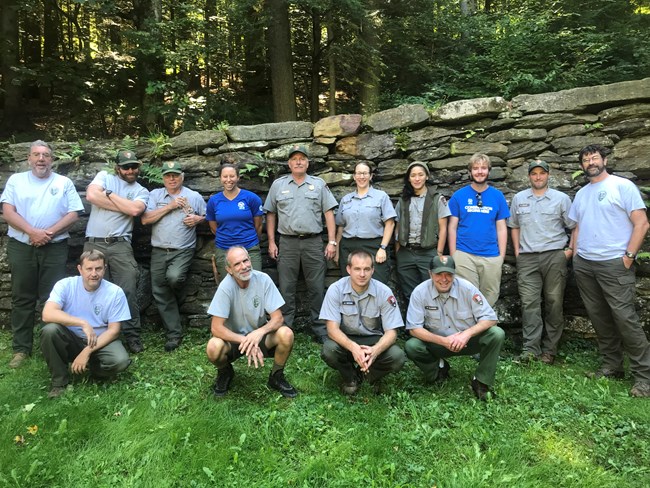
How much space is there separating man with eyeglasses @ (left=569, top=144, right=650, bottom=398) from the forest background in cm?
343

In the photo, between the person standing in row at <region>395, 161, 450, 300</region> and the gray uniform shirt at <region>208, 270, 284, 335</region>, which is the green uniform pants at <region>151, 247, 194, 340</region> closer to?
the gray uniform shirt at <region>208, 270, 284, 335</region>

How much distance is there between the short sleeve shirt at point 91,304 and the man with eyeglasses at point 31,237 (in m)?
0.97

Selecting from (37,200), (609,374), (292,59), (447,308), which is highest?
(292,59)

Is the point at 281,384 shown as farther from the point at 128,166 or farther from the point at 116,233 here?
the point at 128,166

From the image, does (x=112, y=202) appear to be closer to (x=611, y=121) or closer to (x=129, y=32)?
(x=129, y=32)

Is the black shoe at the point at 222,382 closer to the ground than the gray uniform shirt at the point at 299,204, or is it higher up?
closer to the ground

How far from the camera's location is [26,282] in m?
4.61

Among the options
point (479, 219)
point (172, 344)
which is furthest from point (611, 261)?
point (172, 344)

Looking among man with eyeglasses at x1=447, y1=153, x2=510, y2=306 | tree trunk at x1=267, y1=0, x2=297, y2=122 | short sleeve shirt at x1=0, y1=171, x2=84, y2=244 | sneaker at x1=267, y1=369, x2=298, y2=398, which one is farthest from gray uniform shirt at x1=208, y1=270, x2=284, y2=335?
tree trunk at x1=267, y1=0, x2=297, y2=122

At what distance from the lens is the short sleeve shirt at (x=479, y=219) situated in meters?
4.69

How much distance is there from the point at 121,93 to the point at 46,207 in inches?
221

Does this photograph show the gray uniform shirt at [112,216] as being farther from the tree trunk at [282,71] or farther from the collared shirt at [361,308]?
the tree trunk at [282,71]

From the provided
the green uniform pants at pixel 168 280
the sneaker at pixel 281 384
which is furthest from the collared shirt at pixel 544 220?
the green uniform pants at pixel 168 280

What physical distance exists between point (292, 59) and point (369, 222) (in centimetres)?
528
